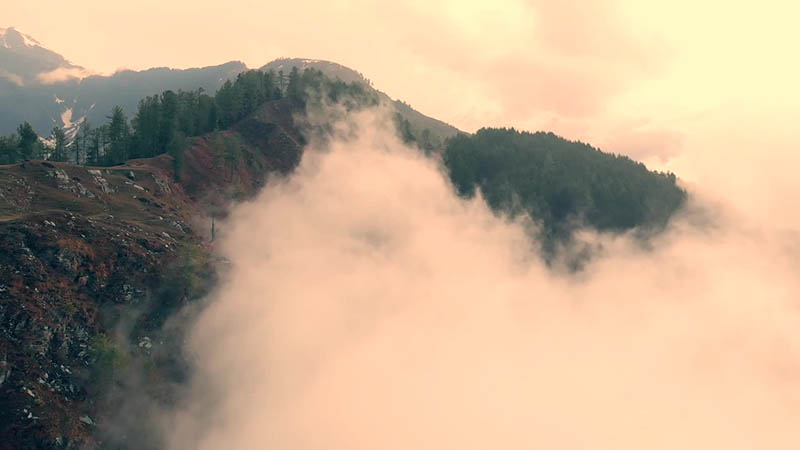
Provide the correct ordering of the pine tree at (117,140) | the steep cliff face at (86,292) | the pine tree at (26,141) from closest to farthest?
the steep cliff face at (86,292)
the pine tree at (26,141)
the pine tree at (117,140)

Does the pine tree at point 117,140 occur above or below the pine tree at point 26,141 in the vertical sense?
above

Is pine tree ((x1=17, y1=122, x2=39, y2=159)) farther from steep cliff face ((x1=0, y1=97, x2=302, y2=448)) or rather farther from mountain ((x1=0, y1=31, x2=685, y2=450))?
steep cliff face ((x1=0, y1=97, x2=302, y2=448))

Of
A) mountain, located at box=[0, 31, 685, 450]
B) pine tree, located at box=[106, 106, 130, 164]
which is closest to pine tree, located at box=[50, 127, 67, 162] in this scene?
pine tree, located at box=[106, 106, 130, 164]

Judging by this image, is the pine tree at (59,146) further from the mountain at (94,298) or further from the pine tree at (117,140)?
the mountain at (94,298)

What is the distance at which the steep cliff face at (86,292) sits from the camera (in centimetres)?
6525

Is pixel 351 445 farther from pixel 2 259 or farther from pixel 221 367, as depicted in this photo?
pixel 2 259

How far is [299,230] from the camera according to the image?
509 feet

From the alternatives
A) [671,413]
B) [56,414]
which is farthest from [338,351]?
[671,413]

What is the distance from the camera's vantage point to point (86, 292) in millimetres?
81250

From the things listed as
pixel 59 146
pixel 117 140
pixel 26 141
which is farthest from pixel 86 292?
pixel 117 140

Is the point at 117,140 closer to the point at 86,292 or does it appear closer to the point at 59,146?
the point at 59,146

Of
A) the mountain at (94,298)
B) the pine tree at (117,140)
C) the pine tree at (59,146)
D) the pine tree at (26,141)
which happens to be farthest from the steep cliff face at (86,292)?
the pine tree at (59,146)

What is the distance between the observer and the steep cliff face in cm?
6525

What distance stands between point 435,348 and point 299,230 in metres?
58.7
